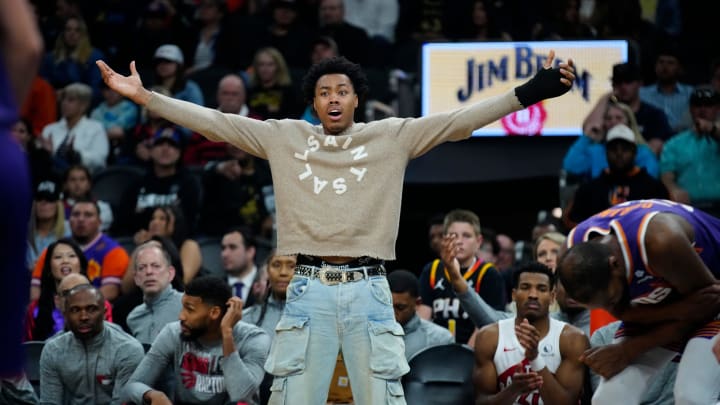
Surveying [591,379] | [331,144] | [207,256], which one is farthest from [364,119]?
[331,144]

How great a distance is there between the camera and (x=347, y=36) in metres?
13.6

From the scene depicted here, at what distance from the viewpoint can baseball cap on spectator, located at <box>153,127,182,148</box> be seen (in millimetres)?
11750

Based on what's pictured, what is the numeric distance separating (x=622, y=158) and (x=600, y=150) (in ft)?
2.46

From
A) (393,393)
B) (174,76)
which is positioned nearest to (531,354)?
(393,393)

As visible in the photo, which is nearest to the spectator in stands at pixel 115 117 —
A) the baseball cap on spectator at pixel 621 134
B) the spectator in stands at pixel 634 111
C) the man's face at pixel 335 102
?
the spectator in stands at pixel 634 111

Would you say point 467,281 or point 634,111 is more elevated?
point 634,111

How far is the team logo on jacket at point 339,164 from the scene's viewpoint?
6145 mm

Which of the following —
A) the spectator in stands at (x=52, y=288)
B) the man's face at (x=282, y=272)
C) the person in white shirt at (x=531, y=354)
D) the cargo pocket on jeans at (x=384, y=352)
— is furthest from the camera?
the spectator in stands at (x=52, y=288)

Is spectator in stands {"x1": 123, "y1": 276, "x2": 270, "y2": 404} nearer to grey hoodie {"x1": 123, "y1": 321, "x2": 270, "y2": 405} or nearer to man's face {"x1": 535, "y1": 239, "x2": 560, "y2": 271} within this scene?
grey hoodie {"x1": 123, "y1": 321, "x2": 270, "y2": 405}

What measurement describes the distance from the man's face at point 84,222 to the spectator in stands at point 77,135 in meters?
1.95

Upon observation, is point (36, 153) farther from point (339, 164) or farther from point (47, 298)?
point (339, 164)

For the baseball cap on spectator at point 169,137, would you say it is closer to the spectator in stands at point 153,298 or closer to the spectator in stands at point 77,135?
the spectator in stands at point 77,135

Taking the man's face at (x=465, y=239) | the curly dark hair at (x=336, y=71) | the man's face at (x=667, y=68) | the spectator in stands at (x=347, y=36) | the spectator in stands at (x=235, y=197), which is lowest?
the man's face at (x=465, y=239)

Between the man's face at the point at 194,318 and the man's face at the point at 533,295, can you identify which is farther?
the man's face at the point at 194,318
